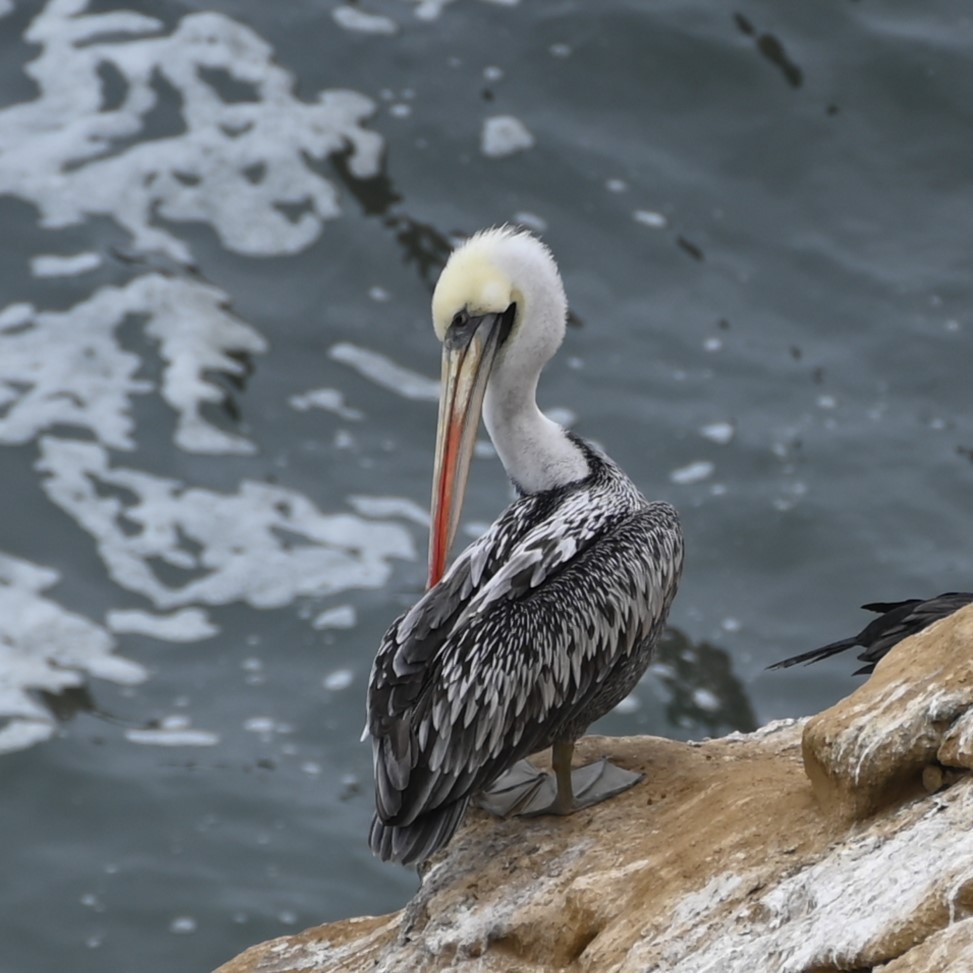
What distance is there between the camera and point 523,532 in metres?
6.53

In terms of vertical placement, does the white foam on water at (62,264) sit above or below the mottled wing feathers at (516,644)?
below

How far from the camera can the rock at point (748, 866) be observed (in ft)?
13.9

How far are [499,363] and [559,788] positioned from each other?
172 cm

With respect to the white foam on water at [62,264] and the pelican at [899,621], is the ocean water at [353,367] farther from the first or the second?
the pelican at [899,621]

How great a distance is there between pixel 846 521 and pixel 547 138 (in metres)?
4.70

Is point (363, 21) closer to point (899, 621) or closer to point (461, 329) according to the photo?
point (461, 329)

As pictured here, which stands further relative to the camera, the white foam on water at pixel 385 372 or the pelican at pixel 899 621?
the white foam on water at pixel 385 372

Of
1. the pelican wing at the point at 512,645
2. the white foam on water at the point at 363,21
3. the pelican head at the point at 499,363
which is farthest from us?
the white foam on water at the point at 363,21

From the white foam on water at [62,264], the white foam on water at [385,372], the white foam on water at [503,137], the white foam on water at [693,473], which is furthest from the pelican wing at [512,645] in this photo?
the white foam on water at [503,137]

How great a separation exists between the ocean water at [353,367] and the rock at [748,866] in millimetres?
5713

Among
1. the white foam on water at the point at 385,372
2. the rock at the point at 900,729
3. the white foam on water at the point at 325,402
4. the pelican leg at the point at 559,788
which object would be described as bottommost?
the white foam on water at the point at 325,402

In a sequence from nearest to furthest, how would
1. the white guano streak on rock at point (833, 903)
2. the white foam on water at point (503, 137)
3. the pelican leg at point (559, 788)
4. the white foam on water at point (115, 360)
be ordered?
the white guano streak on rock at point (833, 903) < the pelican leg at point (559, 788) < the white foam on water at point (115, 360) < the white foam on water at point (503, 137)

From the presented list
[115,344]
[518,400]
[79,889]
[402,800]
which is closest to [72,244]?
[115,344]

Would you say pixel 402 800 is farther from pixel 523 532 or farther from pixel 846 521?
pixel 846 521
